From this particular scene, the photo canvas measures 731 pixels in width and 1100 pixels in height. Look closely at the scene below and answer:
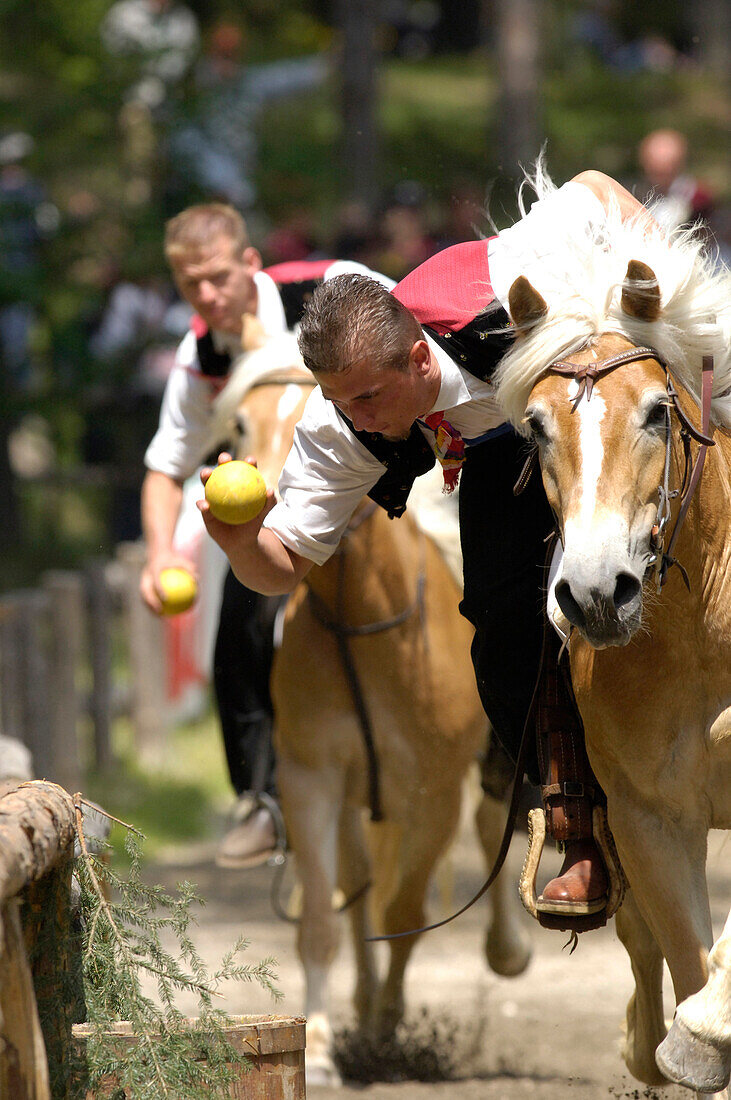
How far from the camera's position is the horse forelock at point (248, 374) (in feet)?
14.6

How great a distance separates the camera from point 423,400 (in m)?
2.96

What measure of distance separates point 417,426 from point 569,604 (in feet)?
2.59

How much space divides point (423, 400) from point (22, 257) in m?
7.05

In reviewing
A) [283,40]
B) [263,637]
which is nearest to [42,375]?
[263,637]

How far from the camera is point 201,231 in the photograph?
4.78m

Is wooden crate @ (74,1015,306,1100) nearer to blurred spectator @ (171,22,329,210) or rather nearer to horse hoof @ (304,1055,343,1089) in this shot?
horse hoof @ (304,1055,343,1089)

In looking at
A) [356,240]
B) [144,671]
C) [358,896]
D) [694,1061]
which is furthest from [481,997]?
[356,240]

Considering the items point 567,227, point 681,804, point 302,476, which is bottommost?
point 681,804

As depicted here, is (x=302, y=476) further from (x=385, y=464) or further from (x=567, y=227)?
(x=567, y=227)

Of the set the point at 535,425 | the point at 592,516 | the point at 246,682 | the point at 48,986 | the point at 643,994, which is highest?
the point at 535,425

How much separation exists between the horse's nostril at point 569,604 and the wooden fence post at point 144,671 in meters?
6.44

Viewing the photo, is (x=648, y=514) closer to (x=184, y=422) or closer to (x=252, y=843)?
(x=184, y=422)

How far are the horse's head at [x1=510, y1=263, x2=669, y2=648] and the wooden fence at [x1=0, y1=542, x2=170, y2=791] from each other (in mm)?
4543

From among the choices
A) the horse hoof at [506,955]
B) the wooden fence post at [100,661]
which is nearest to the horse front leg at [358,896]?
the horse hoof at [506,955]
